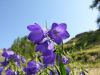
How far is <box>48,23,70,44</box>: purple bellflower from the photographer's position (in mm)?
2371

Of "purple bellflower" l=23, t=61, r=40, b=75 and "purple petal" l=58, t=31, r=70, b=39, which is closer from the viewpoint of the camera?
"purple petal" l=58, t=31, r=70, b=39

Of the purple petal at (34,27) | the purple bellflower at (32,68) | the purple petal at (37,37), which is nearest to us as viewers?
the purple petal at (37,37)

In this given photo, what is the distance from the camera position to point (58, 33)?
2.43m

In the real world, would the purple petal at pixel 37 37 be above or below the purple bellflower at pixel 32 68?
above

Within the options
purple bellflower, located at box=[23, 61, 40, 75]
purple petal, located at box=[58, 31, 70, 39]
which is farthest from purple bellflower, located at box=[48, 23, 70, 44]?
purple bellflower, located at box=[23, 61, 40, 75]

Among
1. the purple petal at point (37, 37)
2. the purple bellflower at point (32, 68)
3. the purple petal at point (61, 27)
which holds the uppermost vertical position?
the purple petal at point (61, 27)

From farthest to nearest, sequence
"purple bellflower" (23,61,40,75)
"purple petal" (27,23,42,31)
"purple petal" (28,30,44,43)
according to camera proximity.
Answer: "purple bellflower" (23,61,40,75)
"purple petal" (27,23,42,31)
"purple petal" (28,30,44,43)

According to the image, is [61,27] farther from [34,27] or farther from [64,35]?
[34,27]

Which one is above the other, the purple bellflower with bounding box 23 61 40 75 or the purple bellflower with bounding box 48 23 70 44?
the purple bellflower with bounding box 48 23 70 44

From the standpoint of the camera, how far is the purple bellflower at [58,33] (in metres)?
2.37

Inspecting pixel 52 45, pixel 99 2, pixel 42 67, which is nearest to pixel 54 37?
pixel 52 45

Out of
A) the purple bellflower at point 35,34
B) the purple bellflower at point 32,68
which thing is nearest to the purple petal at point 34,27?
the purple bellflower at point 35,34

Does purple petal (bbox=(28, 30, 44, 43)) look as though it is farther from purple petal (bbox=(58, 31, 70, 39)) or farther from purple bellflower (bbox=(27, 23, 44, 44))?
purple petal (bbox=(58, 31, 70, 39))

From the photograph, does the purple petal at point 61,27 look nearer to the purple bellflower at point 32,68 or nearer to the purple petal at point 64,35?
the purple petal at point 64,35
